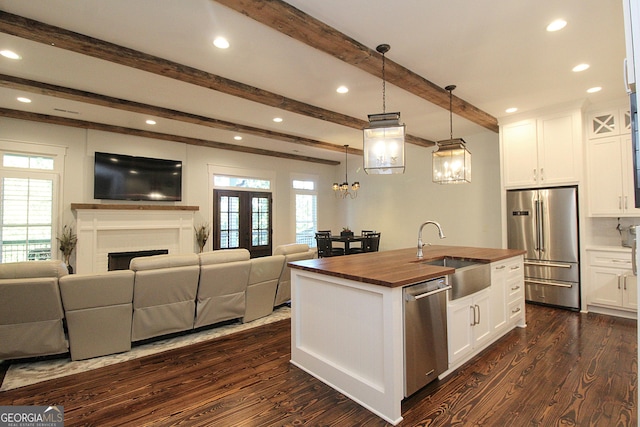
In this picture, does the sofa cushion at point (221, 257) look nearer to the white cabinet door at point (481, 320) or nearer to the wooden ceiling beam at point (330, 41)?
the wooden ceiling beam at point (330, 41)

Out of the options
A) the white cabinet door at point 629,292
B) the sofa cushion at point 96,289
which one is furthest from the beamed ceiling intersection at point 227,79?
the white cabinet door at point 629,292

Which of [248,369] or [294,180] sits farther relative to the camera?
[294,180]

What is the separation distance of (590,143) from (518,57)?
89.0 inches

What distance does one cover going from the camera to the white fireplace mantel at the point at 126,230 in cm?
525

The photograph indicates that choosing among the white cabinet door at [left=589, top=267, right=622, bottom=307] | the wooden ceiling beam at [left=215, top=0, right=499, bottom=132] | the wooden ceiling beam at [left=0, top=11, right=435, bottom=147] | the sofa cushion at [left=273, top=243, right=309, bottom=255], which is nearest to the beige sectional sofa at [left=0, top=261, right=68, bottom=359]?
the wooden ceiling beam at [left=0, top=11, right=435, bottom=147]

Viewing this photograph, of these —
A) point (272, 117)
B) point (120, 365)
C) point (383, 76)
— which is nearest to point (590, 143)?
point (383, 76)

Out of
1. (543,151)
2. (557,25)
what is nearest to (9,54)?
(557,25)

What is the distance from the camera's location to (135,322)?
119 inches

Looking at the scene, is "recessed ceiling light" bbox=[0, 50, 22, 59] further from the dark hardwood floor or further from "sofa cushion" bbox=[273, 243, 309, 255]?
"sofa cushion" bbox=[273, 243, 309, 255]

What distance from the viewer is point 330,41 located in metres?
2.66

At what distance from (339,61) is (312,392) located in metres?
3.06

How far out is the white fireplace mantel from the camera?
5247 millimetres

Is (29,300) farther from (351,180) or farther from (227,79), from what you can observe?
(351,180)

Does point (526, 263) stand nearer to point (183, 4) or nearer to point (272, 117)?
point (272, 117)
